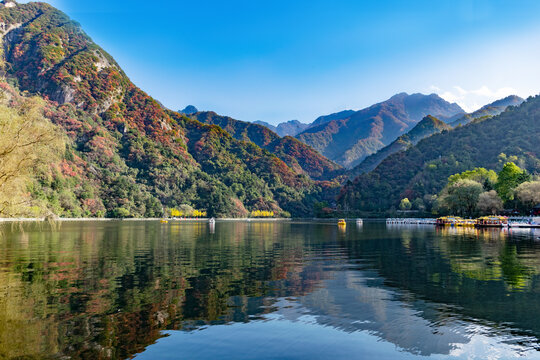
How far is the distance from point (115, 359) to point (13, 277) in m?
19.0

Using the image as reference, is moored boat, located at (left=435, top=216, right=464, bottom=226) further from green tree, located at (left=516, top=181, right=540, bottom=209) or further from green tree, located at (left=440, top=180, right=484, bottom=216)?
green tree, located at (left=516, top=181, right=540, bottom=209)

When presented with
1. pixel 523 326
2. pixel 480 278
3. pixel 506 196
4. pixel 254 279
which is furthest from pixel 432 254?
pixel 506 196

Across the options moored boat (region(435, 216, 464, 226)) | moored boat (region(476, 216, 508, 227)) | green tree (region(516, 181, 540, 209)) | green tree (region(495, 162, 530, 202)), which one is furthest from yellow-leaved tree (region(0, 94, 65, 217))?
green tree (region(495, 162, 530, 202))

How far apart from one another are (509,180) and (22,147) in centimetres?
12742

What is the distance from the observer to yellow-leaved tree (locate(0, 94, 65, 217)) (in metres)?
28.6

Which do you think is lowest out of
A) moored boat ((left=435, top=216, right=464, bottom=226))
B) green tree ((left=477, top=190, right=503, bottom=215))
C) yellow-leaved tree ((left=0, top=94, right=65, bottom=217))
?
moored boat ((left=435, top=216, right=464, bottom=226))

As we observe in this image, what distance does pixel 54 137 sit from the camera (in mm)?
30516

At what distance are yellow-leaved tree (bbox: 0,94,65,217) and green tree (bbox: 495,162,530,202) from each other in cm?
12040

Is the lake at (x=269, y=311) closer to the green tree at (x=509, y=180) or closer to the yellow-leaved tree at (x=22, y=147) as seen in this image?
the yellow-leaved tree at (x=22, y=147)

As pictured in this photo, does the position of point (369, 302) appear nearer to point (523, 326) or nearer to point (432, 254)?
point (523, 326)

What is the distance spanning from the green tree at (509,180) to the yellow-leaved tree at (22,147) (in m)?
120

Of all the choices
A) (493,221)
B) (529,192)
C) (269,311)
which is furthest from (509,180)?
(269,311)

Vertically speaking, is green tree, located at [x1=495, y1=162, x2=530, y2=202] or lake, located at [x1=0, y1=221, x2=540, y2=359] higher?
green tree, located at [x1=495, y1=162, x2=530, y2=202]

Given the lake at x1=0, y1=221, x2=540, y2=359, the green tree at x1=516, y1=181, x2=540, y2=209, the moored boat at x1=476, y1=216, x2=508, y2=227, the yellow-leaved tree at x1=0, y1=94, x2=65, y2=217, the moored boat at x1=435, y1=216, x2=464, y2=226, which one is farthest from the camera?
the moored boat at x1=435, y1=216, x2=464, y2=226
